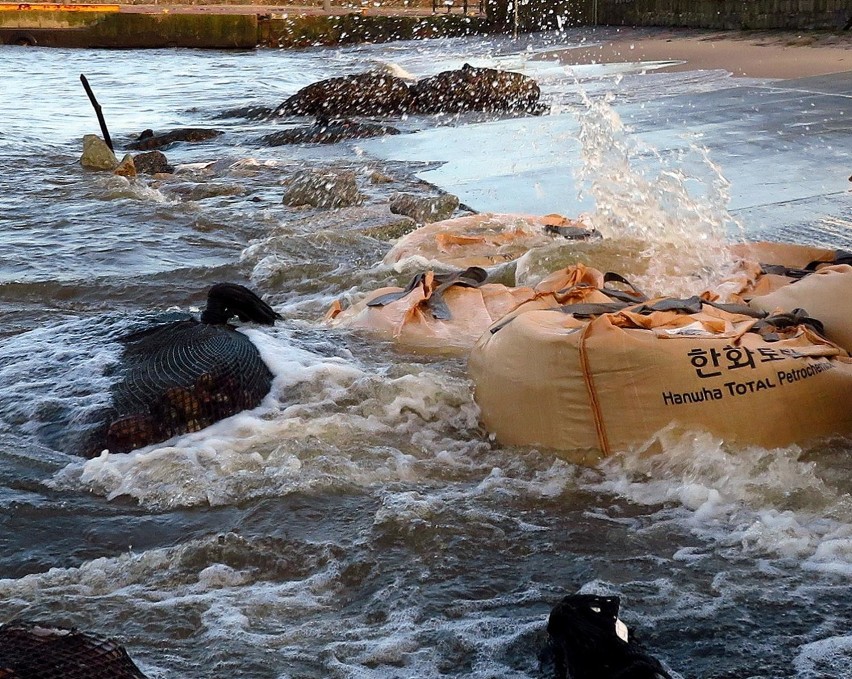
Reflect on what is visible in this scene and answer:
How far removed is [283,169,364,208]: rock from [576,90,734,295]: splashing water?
6.56 feet

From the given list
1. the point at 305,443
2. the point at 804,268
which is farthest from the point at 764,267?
the point at 305,443

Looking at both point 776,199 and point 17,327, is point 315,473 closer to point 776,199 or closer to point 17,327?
point 17,327

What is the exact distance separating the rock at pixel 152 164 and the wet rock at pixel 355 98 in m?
5.13

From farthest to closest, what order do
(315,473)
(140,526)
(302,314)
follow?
1. (302,314)
2. (315,473)
3. (140,526)

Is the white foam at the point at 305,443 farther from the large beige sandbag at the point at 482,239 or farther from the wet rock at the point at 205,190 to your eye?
the wet rock at the point at 205,190

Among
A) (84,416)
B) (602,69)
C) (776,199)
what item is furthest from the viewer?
(602,69)

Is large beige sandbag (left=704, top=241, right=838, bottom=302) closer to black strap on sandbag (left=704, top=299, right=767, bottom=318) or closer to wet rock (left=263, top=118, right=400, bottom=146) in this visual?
black strap on sandbag (left=704, top=299, right=767, bottom=318)

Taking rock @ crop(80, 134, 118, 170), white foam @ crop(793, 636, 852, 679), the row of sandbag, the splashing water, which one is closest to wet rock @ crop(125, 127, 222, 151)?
rock @ crop(80, 134, 118, 170)

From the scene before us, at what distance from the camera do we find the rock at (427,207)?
25.7 ft

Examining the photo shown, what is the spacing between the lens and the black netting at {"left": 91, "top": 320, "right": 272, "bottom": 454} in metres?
3.98

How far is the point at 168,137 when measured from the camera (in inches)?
560

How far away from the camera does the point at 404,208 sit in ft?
26.3

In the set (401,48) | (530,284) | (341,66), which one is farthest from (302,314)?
(401,48)

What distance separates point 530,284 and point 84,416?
231cm
